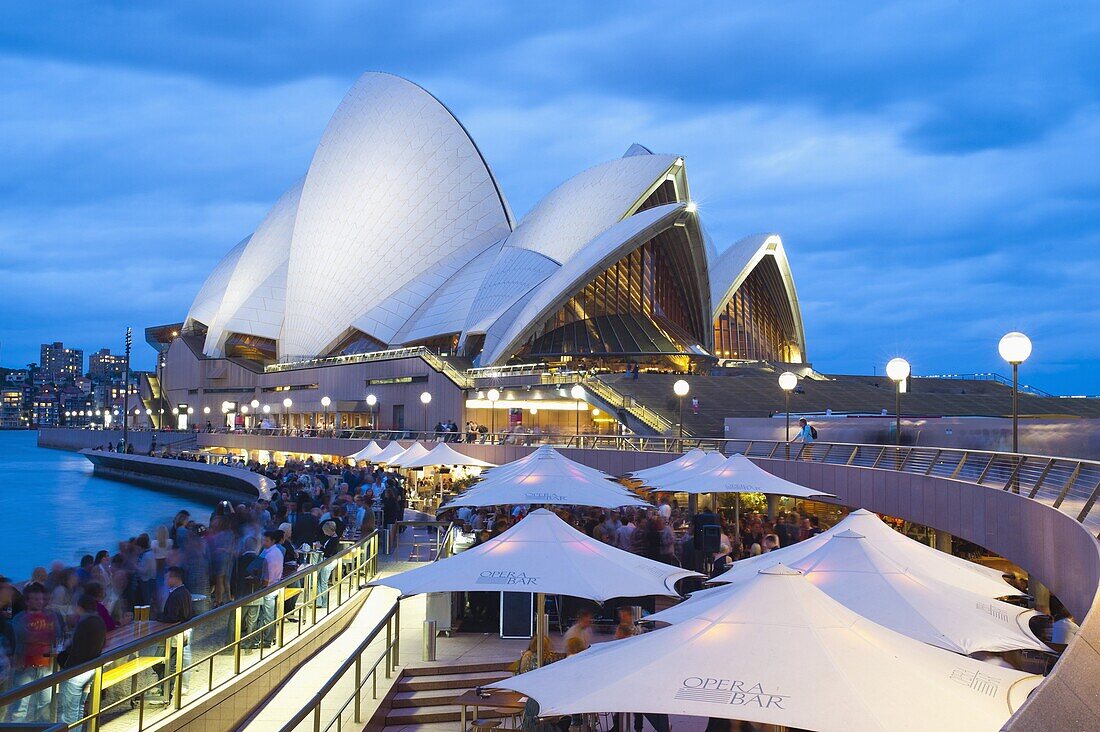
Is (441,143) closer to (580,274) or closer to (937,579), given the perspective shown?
(580,274)

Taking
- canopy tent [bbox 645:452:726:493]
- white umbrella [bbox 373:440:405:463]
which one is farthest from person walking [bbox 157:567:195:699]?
white umbrella [bbox 373:440:405:463]

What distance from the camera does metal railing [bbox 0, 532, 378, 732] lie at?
603 cm

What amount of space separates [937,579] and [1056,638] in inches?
38.7

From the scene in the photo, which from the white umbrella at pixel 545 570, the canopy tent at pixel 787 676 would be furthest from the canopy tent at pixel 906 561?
the canopy tent at pixel 787 676

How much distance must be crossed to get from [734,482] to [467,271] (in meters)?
42.6

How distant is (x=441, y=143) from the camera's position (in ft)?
190

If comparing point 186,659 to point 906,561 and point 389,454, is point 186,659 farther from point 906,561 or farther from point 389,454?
point 389,454

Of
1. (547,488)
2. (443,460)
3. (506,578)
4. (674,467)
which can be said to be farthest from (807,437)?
(506,578)

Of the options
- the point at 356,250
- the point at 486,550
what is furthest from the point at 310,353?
the point at 486,550

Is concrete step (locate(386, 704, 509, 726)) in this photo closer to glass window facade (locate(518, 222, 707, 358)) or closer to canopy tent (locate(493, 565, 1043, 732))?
canopy tent (locate(493, 565, 1043, 732))

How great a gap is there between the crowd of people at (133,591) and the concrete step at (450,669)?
147cm

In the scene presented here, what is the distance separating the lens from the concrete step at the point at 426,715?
29.3 feet

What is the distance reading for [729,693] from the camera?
4.41m

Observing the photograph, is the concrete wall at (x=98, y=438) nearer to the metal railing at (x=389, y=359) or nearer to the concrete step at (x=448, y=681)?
the metal railing at (x=389, y=359)
